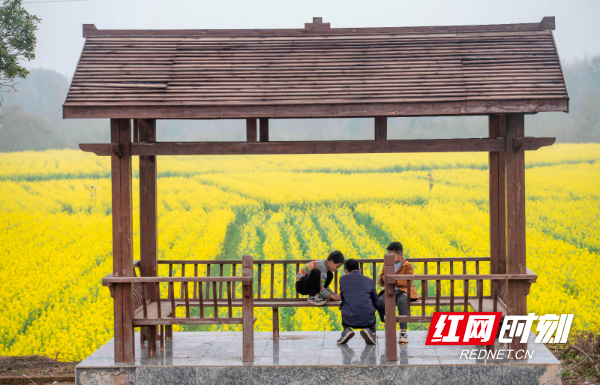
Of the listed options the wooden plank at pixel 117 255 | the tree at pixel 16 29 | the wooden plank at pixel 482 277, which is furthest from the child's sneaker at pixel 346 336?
the tree at pixel 16 29

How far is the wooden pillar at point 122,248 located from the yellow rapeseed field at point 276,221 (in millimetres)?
4084

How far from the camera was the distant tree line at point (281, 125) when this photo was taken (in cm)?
4219

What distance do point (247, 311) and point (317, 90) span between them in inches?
102

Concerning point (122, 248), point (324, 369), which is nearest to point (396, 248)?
point (324, 369)

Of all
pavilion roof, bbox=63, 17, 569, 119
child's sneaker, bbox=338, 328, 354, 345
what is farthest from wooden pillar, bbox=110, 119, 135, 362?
child's sneaker, bbox=338, 328, 354, 345

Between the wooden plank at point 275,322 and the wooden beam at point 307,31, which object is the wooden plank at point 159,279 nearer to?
the wooden plank at point 275,322

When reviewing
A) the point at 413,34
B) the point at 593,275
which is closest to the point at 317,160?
the point at 593,275

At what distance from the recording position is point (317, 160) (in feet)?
130

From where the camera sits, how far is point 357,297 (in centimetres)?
644

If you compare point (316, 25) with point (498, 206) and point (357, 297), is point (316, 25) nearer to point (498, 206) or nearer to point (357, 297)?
point (498, 206)

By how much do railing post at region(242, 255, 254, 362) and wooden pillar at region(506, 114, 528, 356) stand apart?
2.87 meters

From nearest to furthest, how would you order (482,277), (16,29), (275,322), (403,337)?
1. (482,277)
2. (403,337)
3. (275,322)
4. (16,29)

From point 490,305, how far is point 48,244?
15.4 metres

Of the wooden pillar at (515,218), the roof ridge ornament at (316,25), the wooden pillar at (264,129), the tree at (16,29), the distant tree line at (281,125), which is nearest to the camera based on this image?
the wooden pillar at (515,218)
